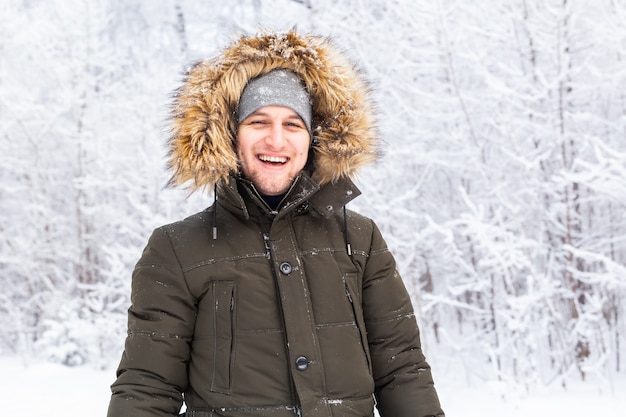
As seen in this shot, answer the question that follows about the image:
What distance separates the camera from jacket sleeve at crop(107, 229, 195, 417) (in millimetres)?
1796

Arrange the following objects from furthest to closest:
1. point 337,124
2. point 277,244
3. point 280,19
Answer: point 280,19 → point 337,124 → point 277,244

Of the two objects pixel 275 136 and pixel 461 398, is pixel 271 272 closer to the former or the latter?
pixel 275 136

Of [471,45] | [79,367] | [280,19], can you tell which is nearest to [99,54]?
[280,19]

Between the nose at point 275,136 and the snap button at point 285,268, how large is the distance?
386mm

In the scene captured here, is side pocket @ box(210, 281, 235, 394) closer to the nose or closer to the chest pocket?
the chest pocket

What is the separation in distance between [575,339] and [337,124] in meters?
4.97

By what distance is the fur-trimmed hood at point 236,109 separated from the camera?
6.71 ft

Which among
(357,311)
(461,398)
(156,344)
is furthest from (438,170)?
(156,344)

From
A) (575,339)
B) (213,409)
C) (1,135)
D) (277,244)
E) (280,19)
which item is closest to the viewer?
(213,409)

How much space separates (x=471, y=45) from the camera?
7.22 meters

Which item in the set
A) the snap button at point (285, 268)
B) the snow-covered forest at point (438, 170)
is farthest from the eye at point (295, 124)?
the snow-covered forest at point (438, 170)

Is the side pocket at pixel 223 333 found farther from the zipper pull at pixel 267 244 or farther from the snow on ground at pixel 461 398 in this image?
the snow on ground at pixel 461 398

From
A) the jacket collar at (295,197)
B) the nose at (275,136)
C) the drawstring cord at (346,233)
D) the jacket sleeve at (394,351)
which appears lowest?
the jacket sleeve at (394,351)

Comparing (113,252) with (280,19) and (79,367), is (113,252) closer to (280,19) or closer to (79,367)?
(79,367)
